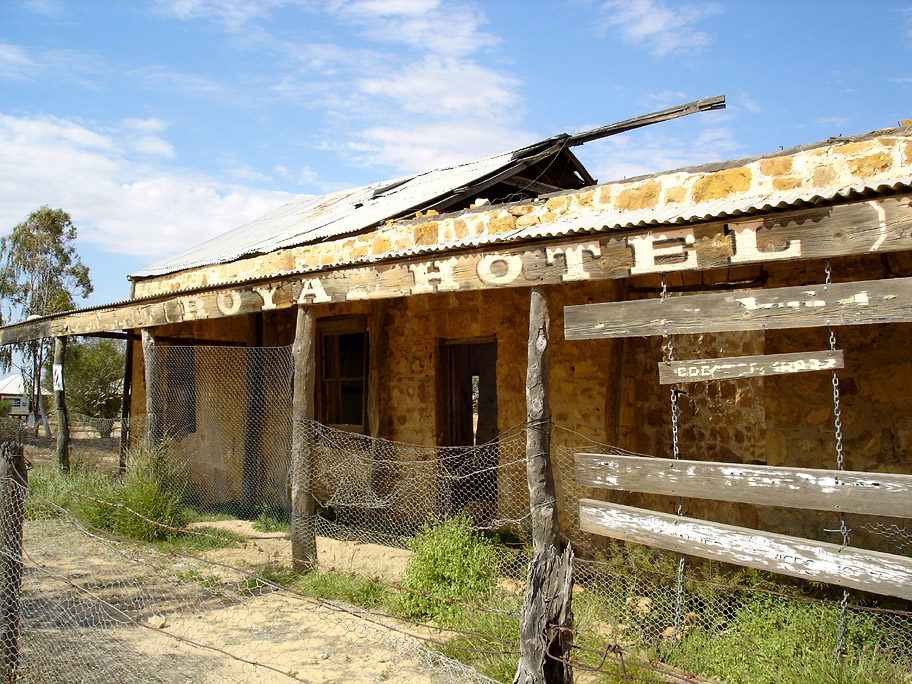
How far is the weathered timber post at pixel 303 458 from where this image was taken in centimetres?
617

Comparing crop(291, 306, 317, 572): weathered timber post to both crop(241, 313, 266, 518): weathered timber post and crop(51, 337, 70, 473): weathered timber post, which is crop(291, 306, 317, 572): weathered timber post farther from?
crop(51, 337, 70, 473): weathered timber post

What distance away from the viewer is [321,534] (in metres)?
7.43

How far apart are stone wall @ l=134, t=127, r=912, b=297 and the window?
3.02 feet

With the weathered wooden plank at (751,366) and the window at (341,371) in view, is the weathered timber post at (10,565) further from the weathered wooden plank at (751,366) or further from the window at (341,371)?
the window at (341,371)

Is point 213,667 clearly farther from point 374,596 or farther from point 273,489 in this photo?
point 273,489

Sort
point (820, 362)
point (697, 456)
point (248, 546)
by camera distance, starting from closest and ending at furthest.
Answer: point (820, 362), point (697, 456), point (248, 546)

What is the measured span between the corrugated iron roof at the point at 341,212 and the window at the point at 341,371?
119 centimetres

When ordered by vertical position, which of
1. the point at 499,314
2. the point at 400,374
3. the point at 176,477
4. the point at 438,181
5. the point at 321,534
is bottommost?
the point at 321,534

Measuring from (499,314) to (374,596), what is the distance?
10.1 ft

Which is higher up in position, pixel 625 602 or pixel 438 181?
pixel 438 181

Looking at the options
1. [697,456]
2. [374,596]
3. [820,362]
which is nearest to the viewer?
[820,362]

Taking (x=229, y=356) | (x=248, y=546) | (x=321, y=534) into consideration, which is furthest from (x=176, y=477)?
(x=229, y=356)

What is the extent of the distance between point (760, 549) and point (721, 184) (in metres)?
2.91

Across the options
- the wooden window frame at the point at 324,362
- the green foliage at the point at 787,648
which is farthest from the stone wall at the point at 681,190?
the green foliage at the point at 787,648
